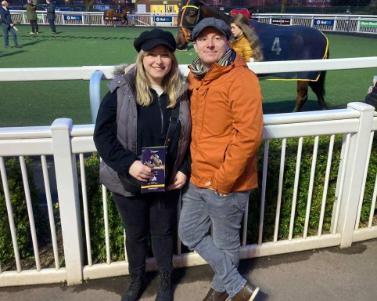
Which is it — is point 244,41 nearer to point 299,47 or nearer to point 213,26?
point 299,47

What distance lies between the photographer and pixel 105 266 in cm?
285

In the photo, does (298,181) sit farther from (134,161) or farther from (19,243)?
(19,243)

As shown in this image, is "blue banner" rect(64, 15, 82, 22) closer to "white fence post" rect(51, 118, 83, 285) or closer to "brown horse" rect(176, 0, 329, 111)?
"brown horse" rect(176, 0, 329, 111)

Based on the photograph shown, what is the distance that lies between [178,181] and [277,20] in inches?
995

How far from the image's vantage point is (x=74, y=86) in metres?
9.23

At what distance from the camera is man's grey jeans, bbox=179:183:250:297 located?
237 centimetres

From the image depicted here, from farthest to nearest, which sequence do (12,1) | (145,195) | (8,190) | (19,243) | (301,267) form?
(12,1) → (301,267) → (19,243) → (8,190) → (145,195)

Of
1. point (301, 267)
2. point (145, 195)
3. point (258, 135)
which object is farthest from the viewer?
point (301, 267)

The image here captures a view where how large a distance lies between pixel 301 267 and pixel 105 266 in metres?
1.43

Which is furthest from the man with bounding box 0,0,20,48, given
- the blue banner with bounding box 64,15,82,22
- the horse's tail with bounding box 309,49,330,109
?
Result: the horse's tail with bounding box 309,49,330,109

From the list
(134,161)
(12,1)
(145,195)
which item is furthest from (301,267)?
(12,1)

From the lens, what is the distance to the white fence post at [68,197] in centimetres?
240

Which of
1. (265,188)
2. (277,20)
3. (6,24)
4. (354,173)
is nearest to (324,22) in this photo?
(277,20)

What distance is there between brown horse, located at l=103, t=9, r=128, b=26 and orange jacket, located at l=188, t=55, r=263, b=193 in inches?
1104
